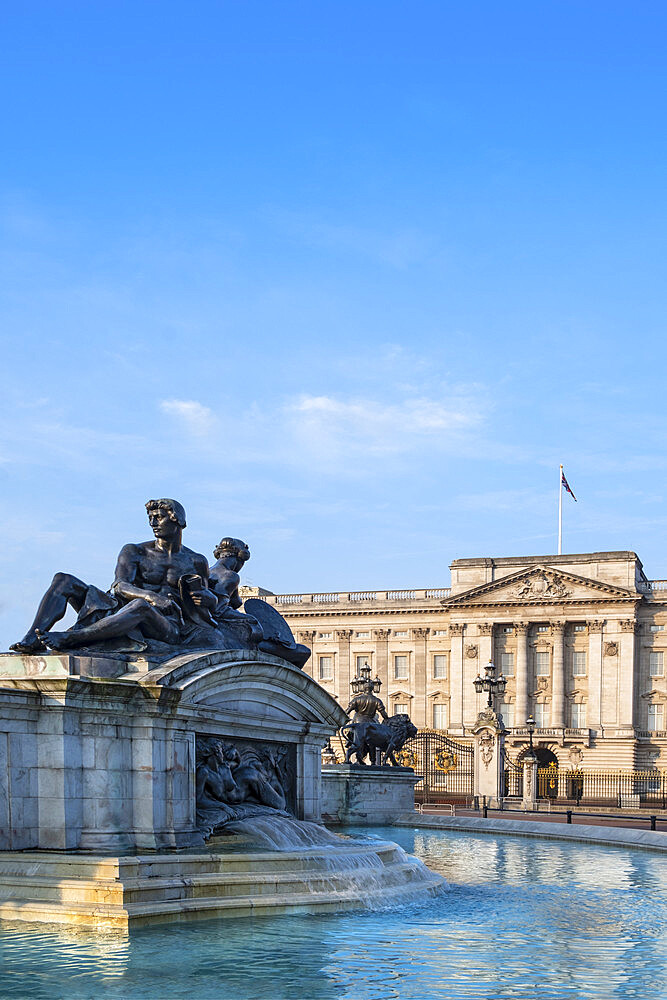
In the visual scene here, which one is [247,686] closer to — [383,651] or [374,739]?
[374,739]

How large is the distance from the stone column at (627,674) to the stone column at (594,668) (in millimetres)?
1501

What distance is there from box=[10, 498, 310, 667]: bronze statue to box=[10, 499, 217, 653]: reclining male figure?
0.01 meters

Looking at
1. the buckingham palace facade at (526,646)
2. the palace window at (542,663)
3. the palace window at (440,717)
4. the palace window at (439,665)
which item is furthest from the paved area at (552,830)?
the palace window at (439,665)

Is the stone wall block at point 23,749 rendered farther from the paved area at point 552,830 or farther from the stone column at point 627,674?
the stone column at point 627,674

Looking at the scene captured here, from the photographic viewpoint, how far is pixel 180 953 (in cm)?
922

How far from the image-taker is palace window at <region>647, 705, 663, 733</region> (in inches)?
3219

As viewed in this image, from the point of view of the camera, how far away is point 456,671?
3440 inches

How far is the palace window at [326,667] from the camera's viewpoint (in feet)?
301

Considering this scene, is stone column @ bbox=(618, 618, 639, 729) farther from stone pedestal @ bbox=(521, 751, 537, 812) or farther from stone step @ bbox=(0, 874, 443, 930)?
stone step @ bbox=(0, 874, 443, 930)

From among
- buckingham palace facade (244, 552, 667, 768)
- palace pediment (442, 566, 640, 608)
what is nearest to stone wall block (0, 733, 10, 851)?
buckingham palace facade (244, 552, 667, 768)

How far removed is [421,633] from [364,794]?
64819 millimetres

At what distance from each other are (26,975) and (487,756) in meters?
27.0

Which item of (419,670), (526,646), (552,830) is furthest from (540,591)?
(552,830)

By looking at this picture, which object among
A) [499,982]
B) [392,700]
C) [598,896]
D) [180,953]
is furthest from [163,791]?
[392,700]
